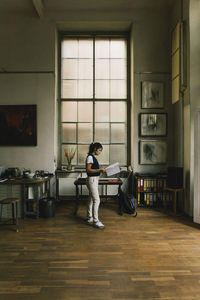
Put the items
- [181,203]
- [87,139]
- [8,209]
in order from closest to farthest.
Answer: [8,209]
[181,203]
[87,139]

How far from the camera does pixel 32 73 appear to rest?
21.1 ft

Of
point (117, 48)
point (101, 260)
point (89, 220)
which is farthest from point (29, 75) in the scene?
point (101, 260)

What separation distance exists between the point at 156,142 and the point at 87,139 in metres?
2.06

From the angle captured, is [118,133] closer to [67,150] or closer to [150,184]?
[67,150]

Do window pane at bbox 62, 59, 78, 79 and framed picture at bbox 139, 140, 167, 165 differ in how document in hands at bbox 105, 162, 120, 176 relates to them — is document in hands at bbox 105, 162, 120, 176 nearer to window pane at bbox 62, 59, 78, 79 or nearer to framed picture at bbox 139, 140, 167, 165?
framed picture at bbox 139, 140, 167, 165

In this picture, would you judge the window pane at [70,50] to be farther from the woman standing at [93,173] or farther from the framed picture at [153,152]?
the woman standing at [93,173]

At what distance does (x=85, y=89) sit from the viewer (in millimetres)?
6902

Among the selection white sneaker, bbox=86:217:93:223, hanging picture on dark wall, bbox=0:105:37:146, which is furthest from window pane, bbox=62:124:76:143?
white sneaker, bbox=86:217:93:223

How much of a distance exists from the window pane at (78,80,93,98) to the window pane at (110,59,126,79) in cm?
73

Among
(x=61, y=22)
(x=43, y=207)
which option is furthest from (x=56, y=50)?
(x=43, y=207)

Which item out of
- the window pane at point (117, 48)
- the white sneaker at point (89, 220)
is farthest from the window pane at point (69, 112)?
the white sneaker at point (89, 220)

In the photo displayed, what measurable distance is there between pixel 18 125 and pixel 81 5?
382cm

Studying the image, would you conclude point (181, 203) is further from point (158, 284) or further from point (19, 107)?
point (19, 107)

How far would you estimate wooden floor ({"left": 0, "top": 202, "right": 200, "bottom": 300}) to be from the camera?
98.8 inches
